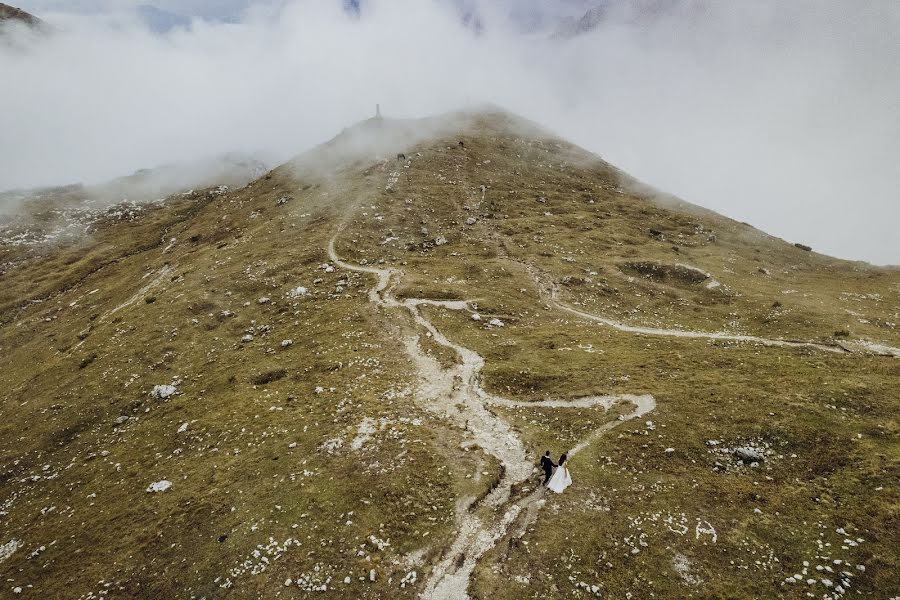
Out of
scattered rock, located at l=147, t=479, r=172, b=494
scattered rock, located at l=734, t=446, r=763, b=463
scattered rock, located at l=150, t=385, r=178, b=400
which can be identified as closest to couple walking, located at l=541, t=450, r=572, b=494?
scattered rock, located at l=734, t=446, r=763, b=463

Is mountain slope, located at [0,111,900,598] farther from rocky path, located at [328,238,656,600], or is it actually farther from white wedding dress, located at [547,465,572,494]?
white wedding dress, located at [547,465,572,494]

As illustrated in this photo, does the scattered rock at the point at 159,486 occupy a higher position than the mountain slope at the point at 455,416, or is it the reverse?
the mountain slope at the point at 455,416

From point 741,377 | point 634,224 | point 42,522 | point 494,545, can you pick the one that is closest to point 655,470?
point 494,545

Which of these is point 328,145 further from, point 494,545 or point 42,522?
point 494,545

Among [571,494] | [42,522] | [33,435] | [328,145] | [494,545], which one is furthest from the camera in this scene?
[328,145]

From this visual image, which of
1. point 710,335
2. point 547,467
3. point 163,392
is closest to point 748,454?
point 547,467

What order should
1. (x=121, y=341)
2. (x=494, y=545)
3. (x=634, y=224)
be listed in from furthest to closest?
(x=634, y=224) < (x=121, y=341) < (x=494, y=545)

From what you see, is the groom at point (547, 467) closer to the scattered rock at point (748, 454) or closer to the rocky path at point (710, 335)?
the scattered rock at point (748, 454)

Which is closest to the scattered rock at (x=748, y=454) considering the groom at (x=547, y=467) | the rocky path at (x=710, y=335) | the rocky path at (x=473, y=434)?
the rocky path at (x=473, y=434)
